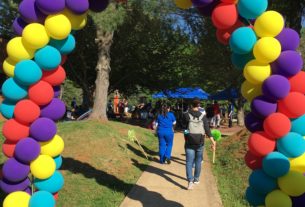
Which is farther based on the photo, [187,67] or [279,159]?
[187,67]

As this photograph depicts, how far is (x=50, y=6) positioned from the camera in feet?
18.2

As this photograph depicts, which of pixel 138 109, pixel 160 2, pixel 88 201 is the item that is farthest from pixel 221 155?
pixel 138 109

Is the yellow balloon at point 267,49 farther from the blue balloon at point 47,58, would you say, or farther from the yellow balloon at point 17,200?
the yellow balloon at point 17,200

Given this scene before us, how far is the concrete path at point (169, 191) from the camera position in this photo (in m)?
7.54

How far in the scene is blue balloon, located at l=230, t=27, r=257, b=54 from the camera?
5195 millimetres

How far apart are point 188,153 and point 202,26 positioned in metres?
16.4

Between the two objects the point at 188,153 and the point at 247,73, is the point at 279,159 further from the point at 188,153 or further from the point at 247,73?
the point at 188,153

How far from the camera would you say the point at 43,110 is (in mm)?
5793

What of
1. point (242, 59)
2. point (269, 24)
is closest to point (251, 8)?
point (269, 24)

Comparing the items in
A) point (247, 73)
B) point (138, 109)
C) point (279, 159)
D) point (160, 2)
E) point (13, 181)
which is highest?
point (160, 2)

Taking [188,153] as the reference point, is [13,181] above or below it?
above

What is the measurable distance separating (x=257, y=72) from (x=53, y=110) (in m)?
2.75

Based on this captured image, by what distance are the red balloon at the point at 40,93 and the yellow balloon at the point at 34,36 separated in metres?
0.51

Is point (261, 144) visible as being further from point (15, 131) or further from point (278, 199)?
point (15, 131)
